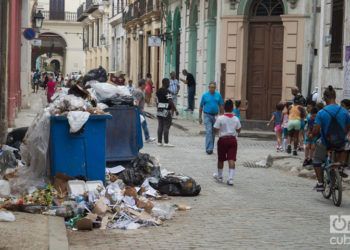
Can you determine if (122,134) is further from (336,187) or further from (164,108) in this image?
(164,108)

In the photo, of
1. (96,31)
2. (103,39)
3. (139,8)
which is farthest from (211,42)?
(96,31)

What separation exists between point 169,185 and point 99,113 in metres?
1.57

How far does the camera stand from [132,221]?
9086mm

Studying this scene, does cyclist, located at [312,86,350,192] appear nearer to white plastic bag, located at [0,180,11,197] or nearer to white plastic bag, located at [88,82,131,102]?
white plastic bag, located at [88,82,131,102]

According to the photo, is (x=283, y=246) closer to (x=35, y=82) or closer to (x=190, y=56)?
(x=190, y=56)

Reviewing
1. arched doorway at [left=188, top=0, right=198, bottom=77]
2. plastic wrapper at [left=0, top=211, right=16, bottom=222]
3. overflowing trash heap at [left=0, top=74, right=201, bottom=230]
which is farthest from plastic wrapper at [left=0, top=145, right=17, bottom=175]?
arched doorway at [left=188, top=0, right=198, bottom=77]

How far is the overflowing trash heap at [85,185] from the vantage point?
29.8 feet

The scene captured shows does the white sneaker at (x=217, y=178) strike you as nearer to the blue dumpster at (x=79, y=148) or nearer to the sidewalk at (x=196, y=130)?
the blue dumpster at (x=79, y=148)

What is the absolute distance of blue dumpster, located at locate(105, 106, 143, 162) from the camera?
40.1 feet

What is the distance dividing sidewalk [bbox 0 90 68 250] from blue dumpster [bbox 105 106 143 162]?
136 inches

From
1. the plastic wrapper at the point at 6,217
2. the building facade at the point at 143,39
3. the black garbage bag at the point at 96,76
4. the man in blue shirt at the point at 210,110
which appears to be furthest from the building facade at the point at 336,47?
the building facade at the point at 143,39

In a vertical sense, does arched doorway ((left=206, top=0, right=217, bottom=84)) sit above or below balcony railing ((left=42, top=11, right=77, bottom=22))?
below

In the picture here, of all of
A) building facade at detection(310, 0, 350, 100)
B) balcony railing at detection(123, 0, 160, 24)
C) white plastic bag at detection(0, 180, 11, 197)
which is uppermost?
balcony railing at detection(123, 0, 160, 24)

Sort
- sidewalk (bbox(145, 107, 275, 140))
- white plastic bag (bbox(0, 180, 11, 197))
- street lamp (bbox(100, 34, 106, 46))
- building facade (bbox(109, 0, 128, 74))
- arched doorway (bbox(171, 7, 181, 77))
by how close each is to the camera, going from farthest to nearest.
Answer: street lamp (bbox(100, 34, 106, 46)) → building facade (bbox(109, 0, 128, 74)) → arched doorway (bbox(171, 7, 181, 77)) → sidewalk (bbox(145, 107, 275, 140)) → white plastic bag (bbox(0, 180, 11, 197))
